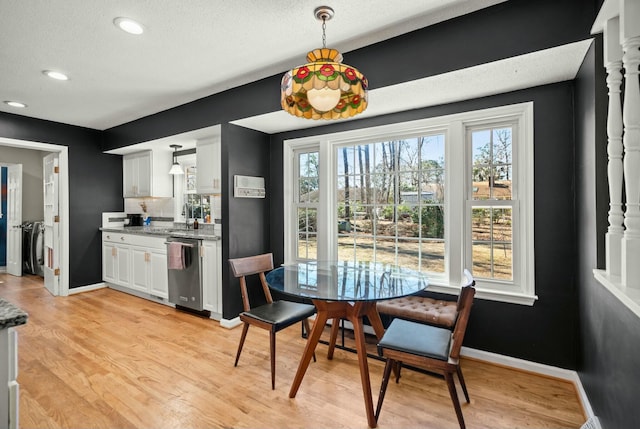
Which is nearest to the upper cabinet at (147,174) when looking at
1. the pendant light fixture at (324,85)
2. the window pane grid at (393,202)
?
the window pane grid at (393,202)

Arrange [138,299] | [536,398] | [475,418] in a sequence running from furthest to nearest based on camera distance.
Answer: [138,299] < [536,398] < [475,418]

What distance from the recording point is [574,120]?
2270 millimetres

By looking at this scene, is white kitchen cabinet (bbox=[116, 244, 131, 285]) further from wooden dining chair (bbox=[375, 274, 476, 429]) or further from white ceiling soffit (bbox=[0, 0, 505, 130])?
wooden dining chair (bbox=[375, 274, 476, 429])

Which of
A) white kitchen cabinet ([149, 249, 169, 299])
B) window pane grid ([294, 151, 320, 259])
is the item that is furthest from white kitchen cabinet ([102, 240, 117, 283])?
window pane grid ([294, 151, 320, 259])

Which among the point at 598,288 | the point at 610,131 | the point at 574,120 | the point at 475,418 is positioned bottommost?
the point at 475,418

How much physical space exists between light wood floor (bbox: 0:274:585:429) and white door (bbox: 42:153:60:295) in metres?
1.60

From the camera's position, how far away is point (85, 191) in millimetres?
4781

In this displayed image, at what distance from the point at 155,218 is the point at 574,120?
557 cm

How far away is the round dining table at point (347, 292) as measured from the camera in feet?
6.33

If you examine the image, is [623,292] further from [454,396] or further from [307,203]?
[307,203]

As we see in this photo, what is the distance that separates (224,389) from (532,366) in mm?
2324

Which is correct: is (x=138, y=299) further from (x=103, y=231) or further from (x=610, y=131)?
Answer: (x=610, y=131)

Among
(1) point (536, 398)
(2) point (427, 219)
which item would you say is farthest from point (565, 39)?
(1) point (536, 398)

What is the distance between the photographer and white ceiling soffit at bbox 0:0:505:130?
1938 millimetres
